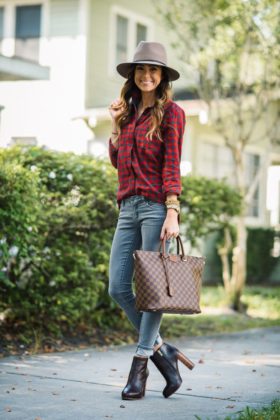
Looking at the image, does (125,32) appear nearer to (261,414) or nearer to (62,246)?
(62,246)

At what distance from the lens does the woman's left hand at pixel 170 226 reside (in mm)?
4863

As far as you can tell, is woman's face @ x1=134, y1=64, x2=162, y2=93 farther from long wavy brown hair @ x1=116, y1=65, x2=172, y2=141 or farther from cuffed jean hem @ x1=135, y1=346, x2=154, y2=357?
cuffed jean hem @ x1=135, y1=346, x2=154, y2=357

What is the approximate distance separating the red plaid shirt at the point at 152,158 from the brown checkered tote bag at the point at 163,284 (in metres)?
0.36

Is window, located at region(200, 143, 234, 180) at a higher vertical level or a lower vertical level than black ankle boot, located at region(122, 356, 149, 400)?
higher

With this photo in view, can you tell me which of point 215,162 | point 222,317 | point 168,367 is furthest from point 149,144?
point 215,162

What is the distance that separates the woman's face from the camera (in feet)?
16.6

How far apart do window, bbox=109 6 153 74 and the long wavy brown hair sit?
11744mm

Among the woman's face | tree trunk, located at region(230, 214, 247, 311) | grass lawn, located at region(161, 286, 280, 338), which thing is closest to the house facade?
grass lawn, located at region(161, 286, 280, 338)

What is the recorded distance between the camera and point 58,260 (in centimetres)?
759

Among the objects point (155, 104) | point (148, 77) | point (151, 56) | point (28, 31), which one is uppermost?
point (28, 31)

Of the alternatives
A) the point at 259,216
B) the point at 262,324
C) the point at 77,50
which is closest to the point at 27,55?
the point at 77,50

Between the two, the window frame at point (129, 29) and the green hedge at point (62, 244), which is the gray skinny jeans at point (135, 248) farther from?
the window frame at point (129, 29)

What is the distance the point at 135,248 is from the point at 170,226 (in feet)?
1.14

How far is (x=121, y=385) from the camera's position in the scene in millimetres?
5582
